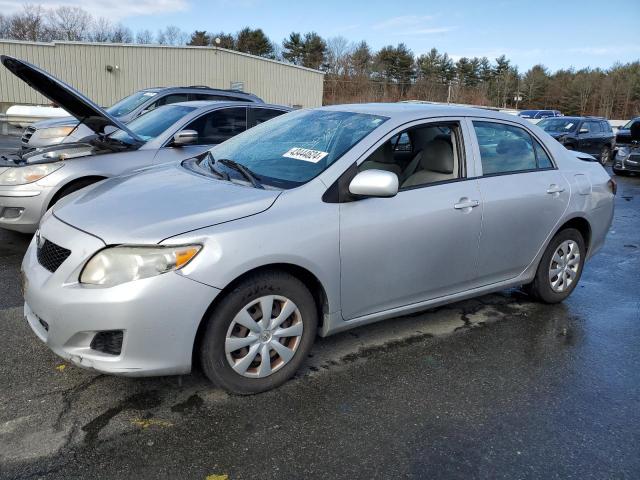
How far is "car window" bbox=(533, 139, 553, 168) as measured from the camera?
449 centimetres

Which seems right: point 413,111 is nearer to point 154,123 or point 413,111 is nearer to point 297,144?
point 297,144

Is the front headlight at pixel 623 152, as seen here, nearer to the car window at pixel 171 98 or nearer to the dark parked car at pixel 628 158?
the dark parked car at pixel 628 158

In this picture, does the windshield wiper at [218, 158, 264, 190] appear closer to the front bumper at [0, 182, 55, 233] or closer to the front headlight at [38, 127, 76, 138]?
the front bumper at [0, 182, 55, 233]

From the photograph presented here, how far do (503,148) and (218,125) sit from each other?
3.58 m

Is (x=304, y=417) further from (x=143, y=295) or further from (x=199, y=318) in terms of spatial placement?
(x=143, y=295)

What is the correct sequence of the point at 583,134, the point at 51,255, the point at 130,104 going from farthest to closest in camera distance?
the point at 583,134, the point at 130,104, the point at 51,255

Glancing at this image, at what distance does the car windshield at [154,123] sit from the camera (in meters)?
6.18

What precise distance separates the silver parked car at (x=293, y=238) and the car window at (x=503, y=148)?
0.05 ft

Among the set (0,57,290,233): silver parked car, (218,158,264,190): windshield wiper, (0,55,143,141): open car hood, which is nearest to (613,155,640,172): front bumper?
(0,57,290,233): silver parked car

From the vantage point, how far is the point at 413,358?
3709mm

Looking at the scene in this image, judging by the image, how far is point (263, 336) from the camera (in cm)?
304

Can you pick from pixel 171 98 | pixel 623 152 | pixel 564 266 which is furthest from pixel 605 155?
pixel 564 266

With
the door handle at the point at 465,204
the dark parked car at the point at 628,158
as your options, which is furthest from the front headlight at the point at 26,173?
the dark parked car at the point at 628,158

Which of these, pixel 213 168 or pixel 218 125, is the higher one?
pixel 218 125
